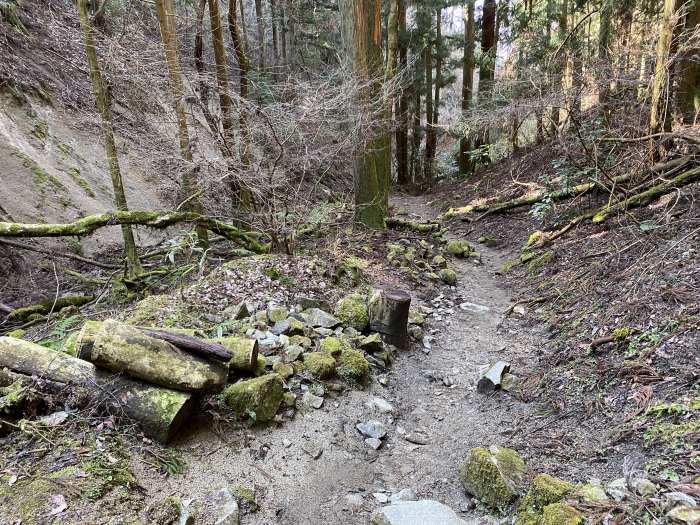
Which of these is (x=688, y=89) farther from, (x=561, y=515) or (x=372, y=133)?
(x=561, y=515)

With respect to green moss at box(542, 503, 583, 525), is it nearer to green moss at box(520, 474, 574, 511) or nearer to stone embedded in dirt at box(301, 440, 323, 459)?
green moss at box(520, 474, 574, 511)

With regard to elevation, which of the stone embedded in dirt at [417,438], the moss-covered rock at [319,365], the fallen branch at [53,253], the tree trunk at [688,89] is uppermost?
the tree trunk at [688,89]

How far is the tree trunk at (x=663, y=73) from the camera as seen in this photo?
16.6 ft

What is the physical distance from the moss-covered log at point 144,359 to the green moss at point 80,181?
271 inches

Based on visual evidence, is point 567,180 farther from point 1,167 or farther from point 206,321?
point 1,167

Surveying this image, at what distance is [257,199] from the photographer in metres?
5.56

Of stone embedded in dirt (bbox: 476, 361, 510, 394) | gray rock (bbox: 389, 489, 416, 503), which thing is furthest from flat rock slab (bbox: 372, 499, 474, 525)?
stone embedded in dirt (bbox: 476, 361, 510, 394)

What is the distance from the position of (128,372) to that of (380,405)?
201 cm

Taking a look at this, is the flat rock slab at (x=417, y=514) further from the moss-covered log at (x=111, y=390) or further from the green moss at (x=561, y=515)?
the moss-covered log at (x=111, y=390)

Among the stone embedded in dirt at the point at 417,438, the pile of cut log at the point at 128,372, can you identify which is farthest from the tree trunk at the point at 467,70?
the pile of cut log at the point at 128,372

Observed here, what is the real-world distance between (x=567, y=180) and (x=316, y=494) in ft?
→ 23.5

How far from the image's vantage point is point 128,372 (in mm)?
2754

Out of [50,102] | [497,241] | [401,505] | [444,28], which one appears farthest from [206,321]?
[444,28]

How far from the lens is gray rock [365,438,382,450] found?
124 inches
